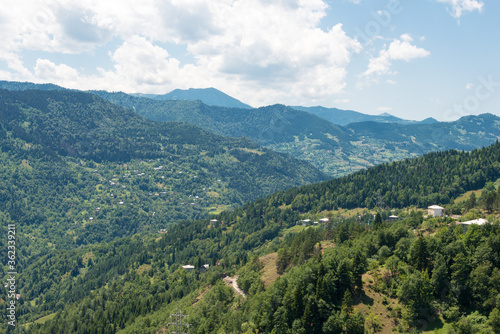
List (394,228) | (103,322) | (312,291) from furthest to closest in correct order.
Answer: (103,322)
(394,228)
(312,291)

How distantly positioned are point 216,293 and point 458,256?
79.3m

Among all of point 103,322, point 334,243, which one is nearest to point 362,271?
point 334,243

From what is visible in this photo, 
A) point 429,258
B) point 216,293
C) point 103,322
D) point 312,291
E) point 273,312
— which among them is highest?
point 429,258

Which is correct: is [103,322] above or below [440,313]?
below

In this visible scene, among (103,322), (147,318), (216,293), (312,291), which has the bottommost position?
(103,322)

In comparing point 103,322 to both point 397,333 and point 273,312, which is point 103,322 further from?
point 397,333

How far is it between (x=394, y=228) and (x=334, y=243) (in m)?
27.0

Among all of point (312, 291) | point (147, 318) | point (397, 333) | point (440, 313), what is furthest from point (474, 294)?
point (147, 318)

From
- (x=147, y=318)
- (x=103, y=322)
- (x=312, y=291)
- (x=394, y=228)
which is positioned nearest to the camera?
(x=312, y=291)

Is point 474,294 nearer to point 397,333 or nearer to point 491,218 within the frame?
point 397,333

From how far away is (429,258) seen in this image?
9669cm

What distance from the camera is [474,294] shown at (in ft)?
279

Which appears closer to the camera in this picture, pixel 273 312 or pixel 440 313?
pixel 440 313

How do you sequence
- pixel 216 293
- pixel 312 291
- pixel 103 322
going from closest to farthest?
pixel 312 291, pixel 216 293, pixel 103 322
